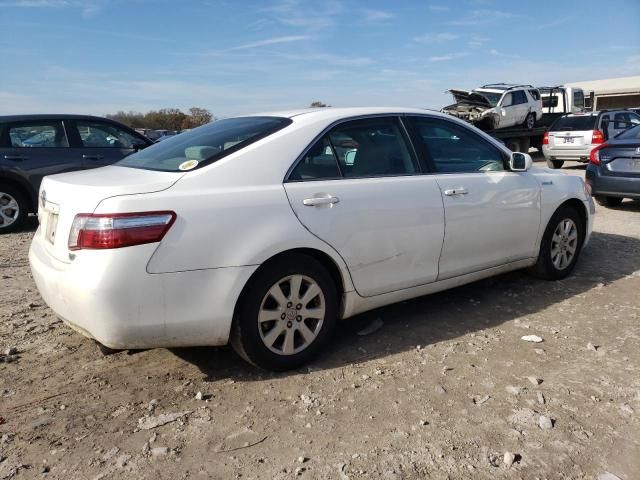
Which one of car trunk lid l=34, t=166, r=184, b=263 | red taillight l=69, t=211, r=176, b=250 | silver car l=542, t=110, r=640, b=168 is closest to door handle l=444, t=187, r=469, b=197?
car trunk lid l=34, t=166, r=184, b=263

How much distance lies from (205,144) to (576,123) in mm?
13805

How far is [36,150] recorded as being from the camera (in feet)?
26.1

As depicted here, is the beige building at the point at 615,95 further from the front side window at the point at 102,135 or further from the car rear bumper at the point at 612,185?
the front side window at the point at 102,135

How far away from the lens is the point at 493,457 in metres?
2.54

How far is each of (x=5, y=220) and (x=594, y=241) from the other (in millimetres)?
7764

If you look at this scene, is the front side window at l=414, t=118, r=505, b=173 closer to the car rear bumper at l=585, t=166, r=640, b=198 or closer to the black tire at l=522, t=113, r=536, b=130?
the car rear bumper at l=585, t=166, r=640, b=198

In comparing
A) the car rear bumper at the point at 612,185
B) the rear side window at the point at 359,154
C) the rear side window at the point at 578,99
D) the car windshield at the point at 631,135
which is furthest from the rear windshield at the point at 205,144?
the rear side window at the point at 578,99

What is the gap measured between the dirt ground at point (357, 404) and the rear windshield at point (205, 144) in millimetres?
1242

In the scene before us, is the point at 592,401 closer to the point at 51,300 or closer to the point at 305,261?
the point at 305,261

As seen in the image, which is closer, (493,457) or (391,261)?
(493,457)

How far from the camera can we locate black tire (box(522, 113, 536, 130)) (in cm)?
1935

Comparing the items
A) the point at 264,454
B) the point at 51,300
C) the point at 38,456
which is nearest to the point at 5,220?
the point at 51,300

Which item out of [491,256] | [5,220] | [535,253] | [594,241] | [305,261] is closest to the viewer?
[305,261]

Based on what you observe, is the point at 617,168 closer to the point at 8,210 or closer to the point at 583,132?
the point at 583,132
